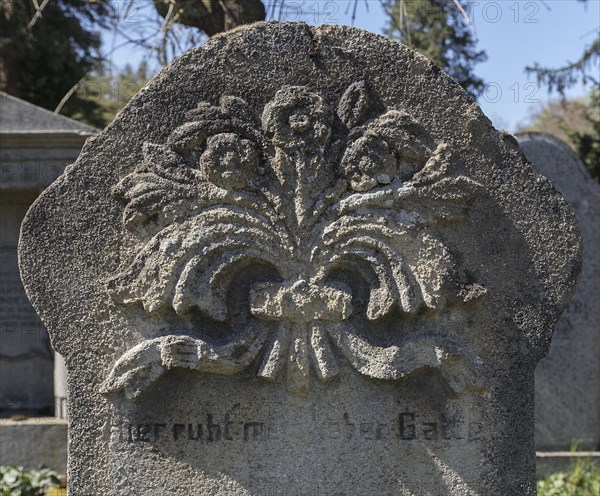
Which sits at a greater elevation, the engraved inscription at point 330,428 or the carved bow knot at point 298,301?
the carved bow knot at point 298,301

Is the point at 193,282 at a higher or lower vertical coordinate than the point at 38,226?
lower

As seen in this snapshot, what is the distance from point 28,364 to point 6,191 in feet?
3.86

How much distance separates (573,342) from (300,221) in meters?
3.53

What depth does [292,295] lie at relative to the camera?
2324 mm

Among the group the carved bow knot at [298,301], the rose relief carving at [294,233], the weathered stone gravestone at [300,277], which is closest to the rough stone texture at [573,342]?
the weathered stone gravestone at [300,277]

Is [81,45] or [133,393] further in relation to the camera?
[81,45]

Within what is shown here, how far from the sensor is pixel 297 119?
7.57ft

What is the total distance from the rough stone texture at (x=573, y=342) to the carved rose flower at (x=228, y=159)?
11.2 feet

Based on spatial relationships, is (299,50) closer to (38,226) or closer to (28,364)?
(38,226)

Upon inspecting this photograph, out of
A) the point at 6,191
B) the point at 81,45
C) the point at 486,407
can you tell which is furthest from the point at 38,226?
the point at 81,45

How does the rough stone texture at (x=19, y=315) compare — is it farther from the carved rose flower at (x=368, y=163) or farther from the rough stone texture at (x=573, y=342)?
the carved rose flower at (x=368, y=163)

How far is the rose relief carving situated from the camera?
7.57 ft

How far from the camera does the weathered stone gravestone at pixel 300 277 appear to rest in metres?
2.32

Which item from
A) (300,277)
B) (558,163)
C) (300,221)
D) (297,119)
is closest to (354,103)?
(297,119)
